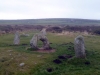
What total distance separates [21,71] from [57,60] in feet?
21.1

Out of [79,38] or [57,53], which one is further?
[57,53]

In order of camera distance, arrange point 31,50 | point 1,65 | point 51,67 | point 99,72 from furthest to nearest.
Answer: point 31,50 → point 1,65 → point 51,67 → point 99,72

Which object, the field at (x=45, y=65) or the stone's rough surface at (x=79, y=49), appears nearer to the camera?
the field at (x=45, y=65)

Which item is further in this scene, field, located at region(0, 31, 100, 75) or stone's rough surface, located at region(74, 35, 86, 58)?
stone's rough surface, located at region(74, 35, 86, 58)

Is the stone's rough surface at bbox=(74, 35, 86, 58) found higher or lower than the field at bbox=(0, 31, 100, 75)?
higher

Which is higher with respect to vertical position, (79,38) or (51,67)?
(79,38)

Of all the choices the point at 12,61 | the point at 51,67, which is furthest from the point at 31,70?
the point at 12,61

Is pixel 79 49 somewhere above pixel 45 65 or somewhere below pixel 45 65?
above

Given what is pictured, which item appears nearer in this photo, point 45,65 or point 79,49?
point 45,65

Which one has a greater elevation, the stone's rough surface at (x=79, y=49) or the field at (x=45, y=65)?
the stone's rough surface at (x=79, y=49)

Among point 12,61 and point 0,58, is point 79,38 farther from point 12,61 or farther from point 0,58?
point 0,58

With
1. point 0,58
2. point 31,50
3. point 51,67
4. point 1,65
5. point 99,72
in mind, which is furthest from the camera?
point 31,50

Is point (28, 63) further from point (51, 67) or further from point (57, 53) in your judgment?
point (57, 53)

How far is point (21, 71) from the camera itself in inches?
1117
